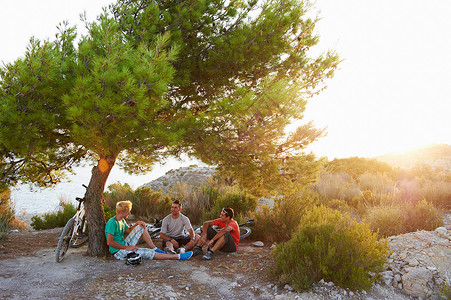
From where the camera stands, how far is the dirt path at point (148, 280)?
4038 mm

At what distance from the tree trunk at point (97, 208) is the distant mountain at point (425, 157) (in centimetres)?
2845

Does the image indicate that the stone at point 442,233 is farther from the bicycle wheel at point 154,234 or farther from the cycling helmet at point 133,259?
the bicycle wheel at point 154,234

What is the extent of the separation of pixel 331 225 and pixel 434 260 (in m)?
1.70

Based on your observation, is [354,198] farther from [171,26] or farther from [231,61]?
[171,26]

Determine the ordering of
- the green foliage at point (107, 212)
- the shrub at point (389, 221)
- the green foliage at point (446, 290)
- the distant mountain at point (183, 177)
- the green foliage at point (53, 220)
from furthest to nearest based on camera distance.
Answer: the distant mountain at point (183, 177), the green foliage at point (53, 220), the green foliage at point (107, 212), the shrub at point (389, 221), the green foliage at point (446, 290)

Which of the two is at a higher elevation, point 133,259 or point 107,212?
point 107,212

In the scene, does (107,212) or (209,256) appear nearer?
(209,256)

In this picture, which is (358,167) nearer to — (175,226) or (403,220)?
(403,220)

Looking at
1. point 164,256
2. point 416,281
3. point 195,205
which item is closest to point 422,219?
point 416,281

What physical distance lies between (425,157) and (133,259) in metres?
34.0

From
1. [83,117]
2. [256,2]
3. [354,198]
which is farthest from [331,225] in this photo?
[354,198]

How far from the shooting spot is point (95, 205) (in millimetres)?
6184

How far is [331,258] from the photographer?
4.20m

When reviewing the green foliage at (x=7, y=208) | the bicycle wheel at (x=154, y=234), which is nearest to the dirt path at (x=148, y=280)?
the bicycle wheel at (x=154, y=234)
